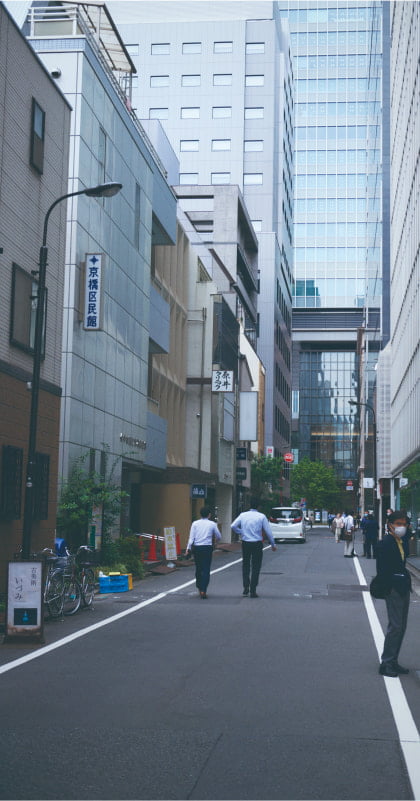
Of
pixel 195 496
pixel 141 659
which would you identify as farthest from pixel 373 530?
pixel 141 659

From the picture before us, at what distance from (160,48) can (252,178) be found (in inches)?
675

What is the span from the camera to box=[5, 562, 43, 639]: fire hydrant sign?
1280 cm

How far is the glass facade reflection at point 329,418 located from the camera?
551 ft

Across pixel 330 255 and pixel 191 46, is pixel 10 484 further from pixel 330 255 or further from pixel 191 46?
pixel 330 255

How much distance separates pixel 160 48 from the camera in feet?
342

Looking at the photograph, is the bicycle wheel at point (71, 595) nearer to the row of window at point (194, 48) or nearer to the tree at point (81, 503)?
the tree at point (81, 503)

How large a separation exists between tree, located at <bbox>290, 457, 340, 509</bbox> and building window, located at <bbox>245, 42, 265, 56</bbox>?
2038 inches

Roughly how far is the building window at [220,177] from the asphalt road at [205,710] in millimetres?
88031

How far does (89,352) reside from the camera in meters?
25.8

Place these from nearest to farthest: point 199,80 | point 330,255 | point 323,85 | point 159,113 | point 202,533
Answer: point 202,533 < point 199,80 < point 159,113 < point 330,255 < point 323,85

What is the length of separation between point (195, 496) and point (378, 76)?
64.5 m

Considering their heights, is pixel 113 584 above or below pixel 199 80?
below

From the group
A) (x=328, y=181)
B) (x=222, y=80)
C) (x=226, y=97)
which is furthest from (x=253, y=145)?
(x=328, y=181)

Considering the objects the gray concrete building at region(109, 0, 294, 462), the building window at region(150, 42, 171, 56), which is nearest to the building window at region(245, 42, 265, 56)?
the gray concrete building at region(109, 0, 294, 462)
